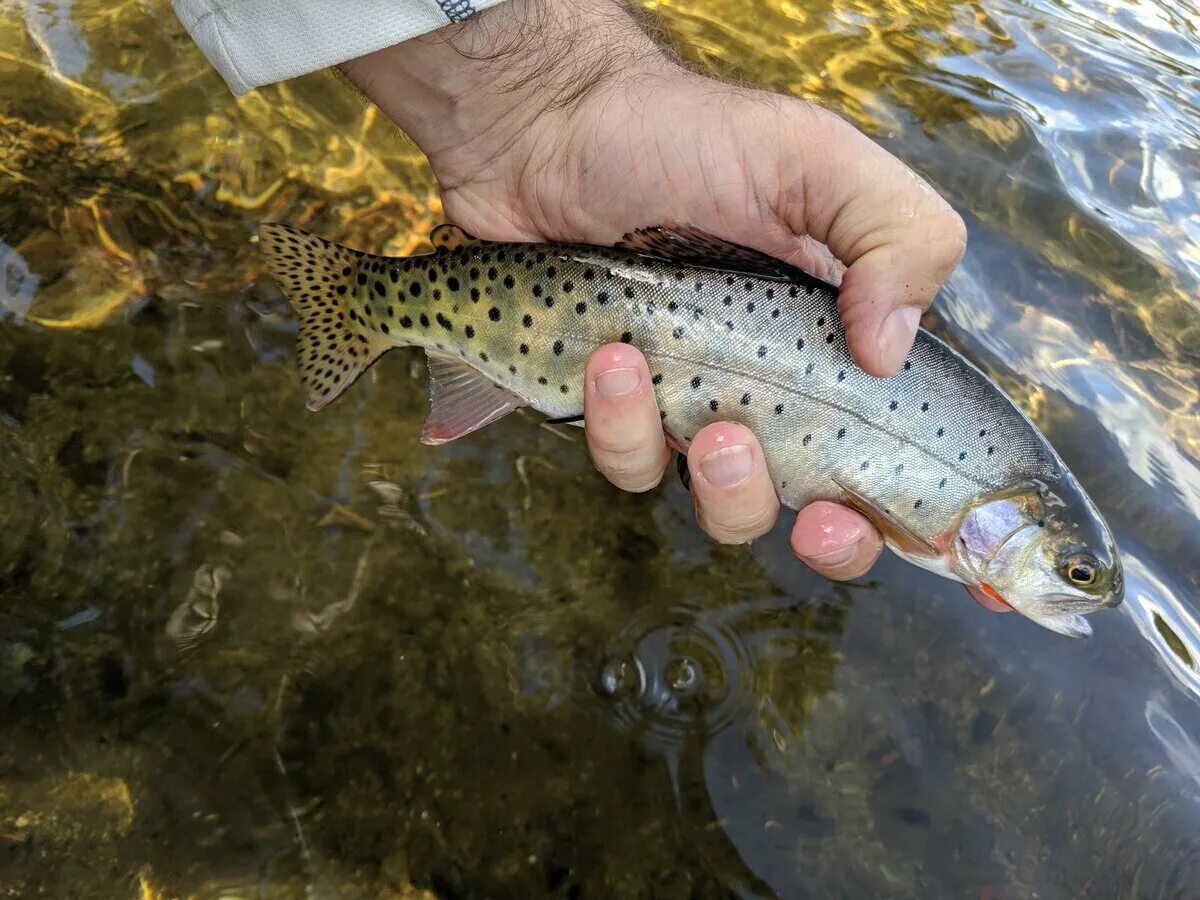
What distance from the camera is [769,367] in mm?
2863

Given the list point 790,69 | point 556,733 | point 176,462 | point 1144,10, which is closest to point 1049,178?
point 790,69

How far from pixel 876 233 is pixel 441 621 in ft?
7.48

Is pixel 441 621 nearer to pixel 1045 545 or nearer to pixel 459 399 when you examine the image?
pixel 459 399

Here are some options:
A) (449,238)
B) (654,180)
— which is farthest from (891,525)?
(449,238)

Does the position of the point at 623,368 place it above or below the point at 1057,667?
above

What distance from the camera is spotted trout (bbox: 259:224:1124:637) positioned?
9.36ft

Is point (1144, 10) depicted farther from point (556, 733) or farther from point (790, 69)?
point (556, 733)

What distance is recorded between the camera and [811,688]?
3.54 meters

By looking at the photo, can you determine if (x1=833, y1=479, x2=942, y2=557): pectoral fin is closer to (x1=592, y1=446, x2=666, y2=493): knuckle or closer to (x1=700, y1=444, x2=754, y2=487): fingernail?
(x1=700, y1=444, x2=754, y2=487): fingernail

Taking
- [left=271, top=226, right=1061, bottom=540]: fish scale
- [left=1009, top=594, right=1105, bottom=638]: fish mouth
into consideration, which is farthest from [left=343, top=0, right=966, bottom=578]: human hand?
[left=1009, top=594, right=1105, bottom=638]: fish mouth

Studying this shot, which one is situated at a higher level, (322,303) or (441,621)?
(322,303)

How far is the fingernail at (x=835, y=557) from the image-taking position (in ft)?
10.1

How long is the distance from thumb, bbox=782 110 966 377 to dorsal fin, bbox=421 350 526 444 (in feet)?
4.08

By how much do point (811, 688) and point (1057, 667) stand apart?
3.34 ft
